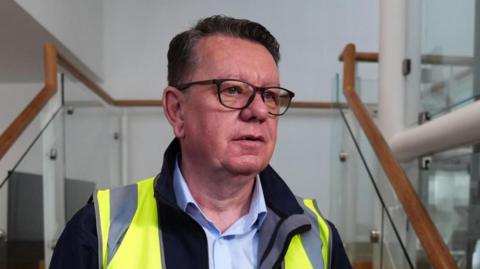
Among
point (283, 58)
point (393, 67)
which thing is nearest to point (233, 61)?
point (393, 67)

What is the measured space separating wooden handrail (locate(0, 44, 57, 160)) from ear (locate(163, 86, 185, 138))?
3.16ft

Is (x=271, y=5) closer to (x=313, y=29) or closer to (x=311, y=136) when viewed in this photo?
(x=313, y=29)

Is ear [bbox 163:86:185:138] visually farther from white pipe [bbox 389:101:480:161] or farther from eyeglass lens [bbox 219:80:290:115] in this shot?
white pipe [bbox 389:101:480:161]

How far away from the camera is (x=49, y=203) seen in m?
2.28

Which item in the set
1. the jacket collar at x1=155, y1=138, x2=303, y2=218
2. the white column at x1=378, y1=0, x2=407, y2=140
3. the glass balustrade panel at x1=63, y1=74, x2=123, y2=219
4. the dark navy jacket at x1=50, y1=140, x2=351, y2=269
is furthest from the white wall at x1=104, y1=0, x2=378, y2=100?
the dark navy jacket at x1=50, y1=140, x2=351, y2=269

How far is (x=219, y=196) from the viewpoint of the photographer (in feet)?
3.31

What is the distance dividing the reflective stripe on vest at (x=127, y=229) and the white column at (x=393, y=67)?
5.04ft

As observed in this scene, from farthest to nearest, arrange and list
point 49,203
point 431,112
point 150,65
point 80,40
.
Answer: point 150,65 < point 80,40 < point 49,203 < point 431,112

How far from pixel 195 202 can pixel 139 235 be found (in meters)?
0.14


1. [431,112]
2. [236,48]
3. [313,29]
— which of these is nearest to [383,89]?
[431,112]

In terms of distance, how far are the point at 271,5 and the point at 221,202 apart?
3484 millimetres

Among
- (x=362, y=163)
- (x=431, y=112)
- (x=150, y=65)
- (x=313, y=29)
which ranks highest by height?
(x=313, y=29)

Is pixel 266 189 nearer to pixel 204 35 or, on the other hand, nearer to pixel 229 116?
pixel 229 116

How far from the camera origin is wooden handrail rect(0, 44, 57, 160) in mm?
1744
